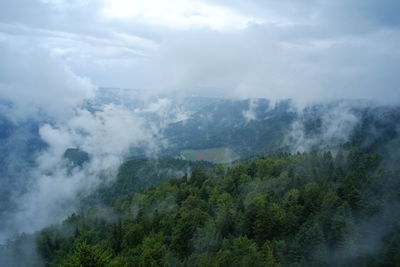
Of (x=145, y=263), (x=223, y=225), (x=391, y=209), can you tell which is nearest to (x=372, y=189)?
(x=391, y=209)

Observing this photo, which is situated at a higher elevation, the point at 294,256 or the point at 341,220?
the point at 341,220

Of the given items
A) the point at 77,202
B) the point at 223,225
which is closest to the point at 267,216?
the point at 223,225

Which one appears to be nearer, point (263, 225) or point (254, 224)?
point (263, 225)

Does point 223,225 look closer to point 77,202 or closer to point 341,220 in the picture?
point 341,220

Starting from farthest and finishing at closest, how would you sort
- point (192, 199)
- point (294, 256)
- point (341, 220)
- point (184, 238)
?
1. point (192, 199)
2. point (184, 238)
3. point (341, 220)
4. point (294, 256)

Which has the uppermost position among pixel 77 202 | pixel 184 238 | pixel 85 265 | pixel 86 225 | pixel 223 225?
pixel 85 265

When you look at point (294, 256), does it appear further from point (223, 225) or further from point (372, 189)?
point (372, 189)

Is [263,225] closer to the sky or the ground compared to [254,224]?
closer to the sky

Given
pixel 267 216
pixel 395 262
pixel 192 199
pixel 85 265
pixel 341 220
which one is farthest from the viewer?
pixel 192 199

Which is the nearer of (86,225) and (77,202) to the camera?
(86,225)
